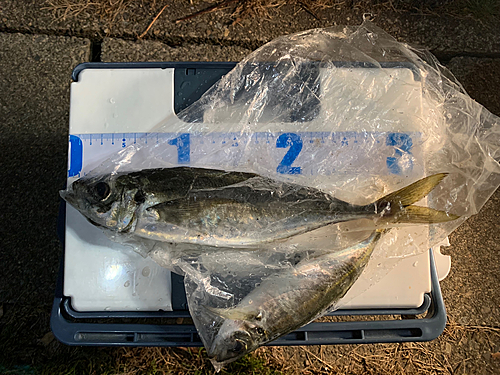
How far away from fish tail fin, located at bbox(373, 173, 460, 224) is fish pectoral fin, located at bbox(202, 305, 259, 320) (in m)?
0.65

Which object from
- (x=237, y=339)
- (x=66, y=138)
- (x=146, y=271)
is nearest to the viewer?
(x=237, y=339)

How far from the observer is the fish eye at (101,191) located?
1.34 m

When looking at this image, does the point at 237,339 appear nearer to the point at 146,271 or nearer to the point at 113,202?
the point at 146,271

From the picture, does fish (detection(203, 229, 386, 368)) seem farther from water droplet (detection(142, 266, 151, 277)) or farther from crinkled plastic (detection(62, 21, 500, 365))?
water droplet (detection(142, 266, 151, 277))

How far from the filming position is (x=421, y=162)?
157 cm

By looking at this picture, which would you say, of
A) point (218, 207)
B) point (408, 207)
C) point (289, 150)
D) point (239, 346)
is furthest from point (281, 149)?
point (239, 346)

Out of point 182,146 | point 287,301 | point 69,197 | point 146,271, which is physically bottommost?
point 146,271

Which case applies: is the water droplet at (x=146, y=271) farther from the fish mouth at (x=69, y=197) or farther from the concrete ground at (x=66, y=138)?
the concrete ground at (x=66, y=138)

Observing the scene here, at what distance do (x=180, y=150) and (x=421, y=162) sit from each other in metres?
1.11

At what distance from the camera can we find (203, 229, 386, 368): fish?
1.30 meters

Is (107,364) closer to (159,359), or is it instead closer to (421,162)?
(159,359)

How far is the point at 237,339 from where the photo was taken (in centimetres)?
128

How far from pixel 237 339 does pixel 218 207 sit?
503mm

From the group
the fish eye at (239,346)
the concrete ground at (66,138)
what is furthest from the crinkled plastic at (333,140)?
the concrete ground at (66,138)
